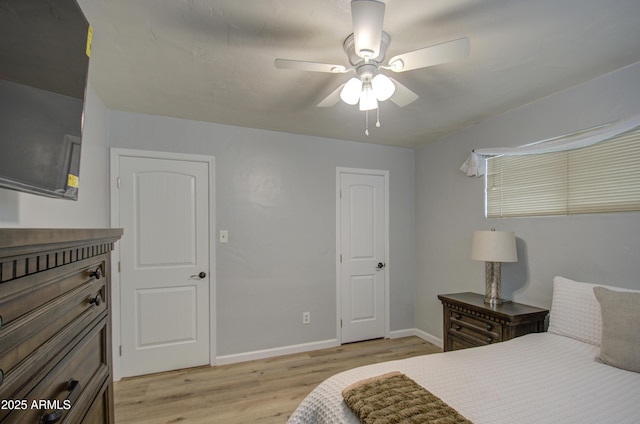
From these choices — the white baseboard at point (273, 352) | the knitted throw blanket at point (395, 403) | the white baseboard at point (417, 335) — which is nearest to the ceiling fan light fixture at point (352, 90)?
the knitted throw blanket at point (395, 403)

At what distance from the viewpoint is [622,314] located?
5.30ft

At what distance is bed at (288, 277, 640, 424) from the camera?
48.4 inches

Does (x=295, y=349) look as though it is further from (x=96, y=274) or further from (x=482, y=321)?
(x=96, y=274)

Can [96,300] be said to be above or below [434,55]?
below

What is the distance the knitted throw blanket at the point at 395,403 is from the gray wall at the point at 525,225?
5.55ft

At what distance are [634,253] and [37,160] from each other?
3083 millimetres

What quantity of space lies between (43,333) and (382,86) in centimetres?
164

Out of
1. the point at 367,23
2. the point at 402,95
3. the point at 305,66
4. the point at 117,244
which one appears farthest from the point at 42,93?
the point at 117,244

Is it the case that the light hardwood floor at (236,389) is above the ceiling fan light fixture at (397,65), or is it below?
below

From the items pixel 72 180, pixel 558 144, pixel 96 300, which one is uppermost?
pixel 558 144

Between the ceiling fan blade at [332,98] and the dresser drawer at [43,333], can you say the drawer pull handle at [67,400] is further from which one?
the ceiling fan blade at [332,98]

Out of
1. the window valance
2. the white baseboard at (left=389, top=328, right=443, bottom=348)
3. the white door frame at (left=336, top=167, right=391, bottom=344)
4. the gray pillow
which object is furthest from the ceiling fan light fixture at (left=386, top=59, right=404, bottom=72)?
the white baseboard at (left=389, top=328, right=443, bottom=348)

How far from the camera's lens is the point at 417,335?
386cm

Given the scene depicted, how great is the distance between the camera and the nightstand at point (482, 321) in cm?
223
